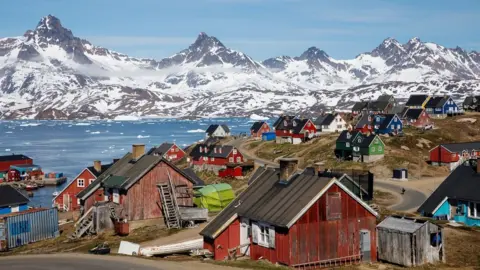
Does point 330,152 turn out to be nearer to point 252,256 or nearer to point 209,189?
point 209,189

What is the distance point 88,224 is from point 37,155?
376ft

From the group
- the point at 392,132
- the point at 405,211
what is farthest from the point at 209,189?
the point at 392,132

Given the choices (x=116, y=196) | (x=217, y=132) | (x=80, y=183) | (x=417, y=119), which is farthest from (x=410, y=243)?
(x=217, y=132)

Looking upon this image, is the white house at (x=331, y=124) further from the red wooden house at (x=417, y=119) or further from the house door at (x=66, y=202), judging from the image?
the house door at (x=66, y=202)

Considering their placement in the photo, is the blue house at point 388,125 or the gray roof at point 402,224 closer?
the gray roof at point 402,224

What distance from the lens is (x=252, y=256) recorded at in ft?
108

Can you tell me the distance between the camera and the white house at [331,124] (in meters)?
126

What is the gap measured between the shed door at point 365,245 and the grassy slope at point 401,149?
48452mm

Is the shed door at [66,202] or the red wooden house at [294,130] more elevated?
the red wooden house at [294,130]

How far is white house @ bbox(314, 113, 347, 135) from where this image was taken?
12650 centimetres

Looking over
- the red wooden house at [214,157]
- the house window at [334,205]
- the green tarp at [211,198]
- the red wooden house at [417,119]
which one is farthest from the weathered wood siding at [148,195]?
the red wooden house at [417,119]

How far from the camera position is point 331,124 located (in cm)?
12669

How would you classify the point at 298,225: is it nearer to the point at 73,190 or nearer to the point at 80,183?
the point at 80,183

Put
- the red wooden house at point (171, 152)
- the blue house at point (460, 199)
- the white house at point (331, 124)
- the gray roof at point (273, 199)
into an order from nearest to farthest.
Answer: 1. the gray roof at point (273, 199)
2. the blue house at point (460, 199)
3. the red wooden house at point (171, 152)
4. the white house at point (331, 124)
